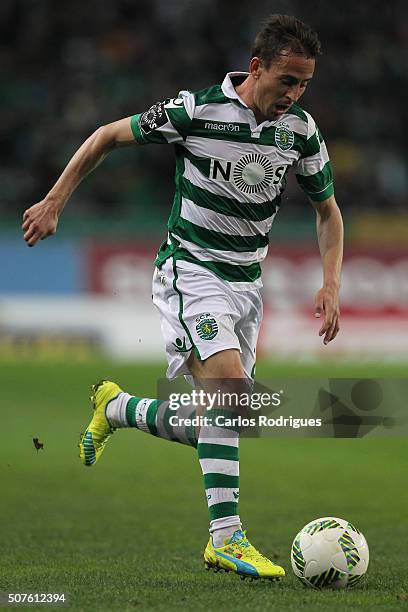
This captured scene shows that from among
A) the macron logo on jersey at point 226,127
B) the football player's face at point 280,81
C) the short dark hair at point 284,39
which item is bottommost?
the macron logo on jersey at point 226,127

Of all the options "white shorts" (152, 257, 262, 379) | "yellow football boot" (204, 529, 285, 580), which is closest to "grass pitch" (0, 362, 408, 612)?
"yellow football boot" (204, 529, 285, 580)

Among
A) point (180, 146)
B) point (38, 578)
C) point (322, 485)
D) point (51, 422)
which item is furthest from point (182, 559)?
point (51, 422)

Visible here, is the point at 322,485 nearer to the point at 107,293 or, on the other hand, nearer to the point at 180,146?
the point at 180,146

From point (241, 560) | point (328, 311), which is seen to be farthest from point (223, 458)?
point (328, 311)

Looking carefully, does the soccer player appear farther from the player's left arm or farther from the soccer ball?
the soccer ball

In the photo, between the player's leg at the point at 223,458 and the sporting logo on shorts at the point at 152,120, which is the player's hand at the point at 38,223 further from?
the player's leg at the point at 223,458

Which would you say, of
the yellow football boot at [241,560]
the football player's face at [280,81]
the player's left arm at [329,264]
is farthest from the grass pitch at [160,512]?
the football player's face at [280,81]

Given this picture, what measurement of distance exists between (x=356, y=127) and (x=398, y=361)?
496 cm

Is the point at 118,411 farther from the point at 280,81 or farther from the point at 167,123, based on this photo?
the point at 280,81

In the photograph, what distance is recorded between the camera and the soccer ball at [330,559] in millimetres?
4562

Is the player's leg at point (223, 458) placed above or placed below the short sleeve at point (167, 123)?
below

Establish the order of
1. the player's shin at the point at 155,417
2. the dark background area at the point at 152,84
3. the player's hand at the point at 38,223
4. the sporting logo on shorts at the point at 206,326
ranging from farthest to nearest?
the dark background area at the point at 152,84, the player's shin at the point at 155,417, the sporting logo on shorts at the point at 206,326, the player's hand at the point at 38,223

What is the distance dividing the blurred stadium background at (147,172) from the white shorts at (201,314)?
921 cm

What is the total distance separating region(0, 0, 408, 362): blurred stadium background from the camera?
54.5ft
